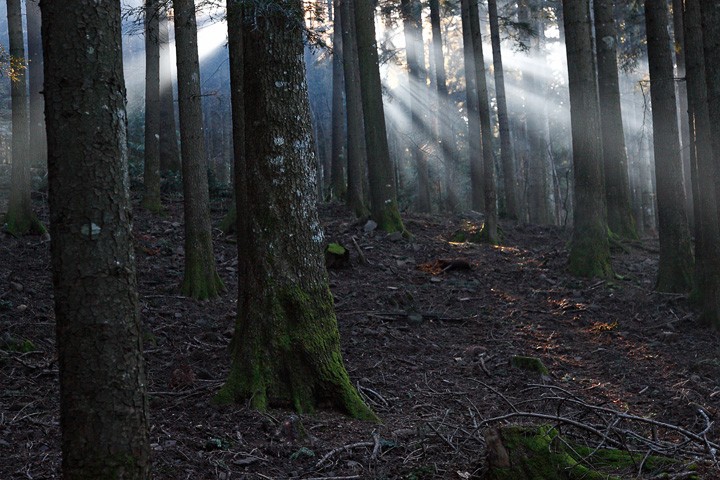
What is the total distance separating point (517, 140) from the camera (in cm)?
4681

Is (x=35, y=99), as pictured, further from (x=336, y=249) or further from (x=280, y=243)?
(x=280, y=243)

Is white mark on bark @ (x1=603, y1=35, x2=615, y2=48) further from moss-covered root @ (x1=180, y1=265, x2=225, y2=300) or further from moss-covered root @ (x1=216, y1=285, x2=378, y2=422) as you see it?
moss-covered root @ (x1=216, y1=285, x2=378, y2=422)

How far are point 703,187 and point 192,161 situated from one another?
307 inches

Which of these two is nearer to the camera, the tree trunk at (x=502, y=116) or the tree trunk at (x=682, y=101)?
the tree trunk at (x=682, y=101)

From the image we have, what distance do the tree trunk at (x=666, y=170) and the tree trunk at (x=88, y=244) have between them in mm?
10331

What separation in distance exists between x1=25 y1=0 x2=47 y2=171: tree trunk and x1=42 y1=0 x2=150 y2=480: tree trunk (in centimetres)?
1708

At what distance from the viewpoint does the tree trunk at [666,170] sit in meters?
11.4

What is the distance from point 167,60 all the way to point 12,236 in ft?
44.7

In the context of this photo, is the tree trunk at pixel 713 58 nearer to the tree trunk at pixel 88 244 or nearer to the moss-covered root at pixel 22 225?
the tree trunk at pixel 88 244

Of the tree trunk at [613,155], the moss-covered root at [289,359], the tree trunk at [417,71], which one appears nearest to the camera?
the moss-covered root at [289,359]

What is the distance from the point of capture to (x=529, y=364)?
843cm

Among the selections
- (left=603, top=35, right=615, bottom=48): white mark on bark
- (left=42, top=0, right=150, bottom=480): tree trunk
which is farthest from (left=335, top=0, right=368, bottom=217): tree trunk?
(left=42, top=0, right=150, bottom=480): tree trunk

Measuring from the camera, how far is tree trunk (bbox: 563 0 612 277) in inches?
511

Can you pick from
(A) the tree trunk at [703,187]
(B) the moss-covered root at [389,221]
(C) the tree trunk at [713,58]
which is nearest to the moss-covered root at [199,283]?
(B) the moss-covered root at [389,221]
